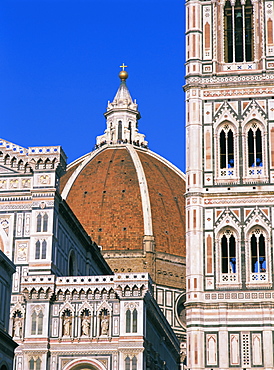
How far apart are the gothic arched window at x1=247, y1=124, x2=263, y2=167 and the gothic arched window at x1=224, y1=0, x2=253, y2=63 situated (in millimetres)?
3575

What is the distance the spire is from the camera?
90.2 meters

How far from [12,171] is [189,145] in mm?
9036

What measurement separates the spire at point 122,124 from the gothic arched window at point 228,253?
163 feet

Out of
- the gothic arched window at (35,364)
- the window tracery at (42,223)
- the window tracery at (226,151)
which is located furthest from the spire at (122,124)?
the gothic arched window at (35,364)

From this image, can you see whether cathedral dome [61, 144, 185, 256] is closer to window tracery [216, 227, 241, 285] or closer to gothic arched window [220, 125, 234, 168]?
gothic arched window [220, 125, 234, 168]

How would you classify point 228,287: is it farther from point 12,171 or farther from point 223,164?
point 12,171

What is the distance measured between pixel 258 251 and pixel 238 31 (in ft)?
34.4

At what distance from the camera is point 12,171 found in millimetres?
46062

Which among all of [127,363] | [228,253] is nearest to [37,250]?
[127,363]

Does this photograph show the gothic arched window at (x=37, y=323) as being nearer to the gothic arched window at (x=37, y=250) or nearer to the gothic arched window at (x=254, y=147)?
the gothic arched window at (x=37, y=250)

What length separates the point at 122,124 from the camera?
90.9 m

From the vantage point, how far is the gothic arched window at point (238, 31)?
44.0 metres

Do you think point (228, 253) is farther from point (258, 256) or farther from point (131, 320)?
point (131, 320)

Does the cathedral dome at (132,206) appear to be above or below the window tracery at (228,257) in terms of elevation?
above
